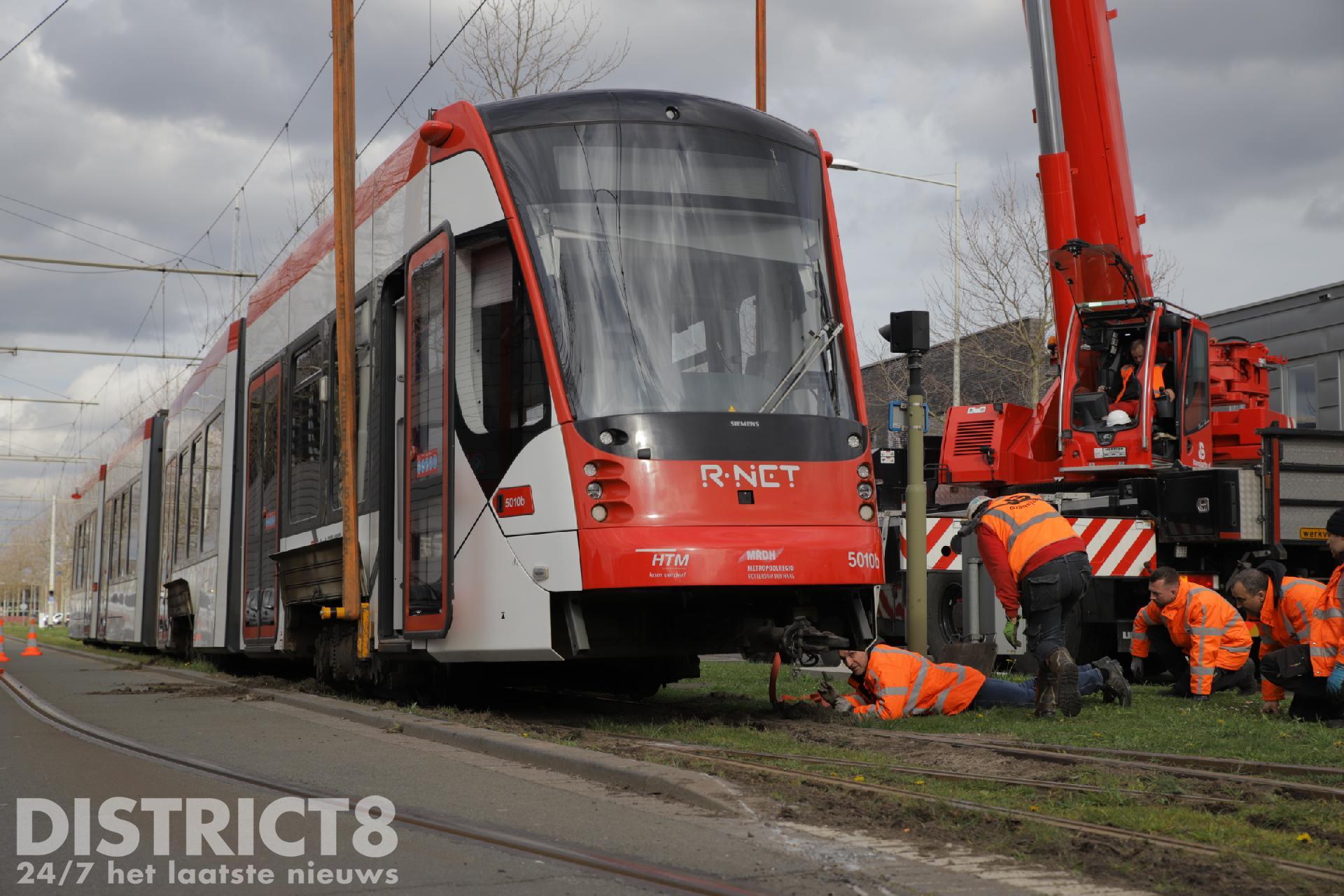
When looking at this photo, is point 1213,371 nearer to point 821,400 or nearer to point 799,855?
point 821,400

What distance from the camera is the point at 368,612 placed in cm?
1053

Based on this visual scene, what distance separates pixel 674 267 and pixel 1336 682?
14.9 ft

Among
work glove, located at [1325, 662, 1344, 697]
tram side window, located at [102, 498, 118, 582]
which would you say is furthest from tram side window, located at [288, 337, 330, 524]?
tram side window, located at [102, 498, 118, 582]

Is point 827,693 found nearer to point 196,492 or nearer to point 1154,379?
point 1154,379

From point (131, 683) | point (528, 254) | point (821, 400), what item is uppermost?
point (528, 254)

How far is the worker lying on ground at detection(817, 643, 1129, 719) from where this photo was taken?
9234 millimetres

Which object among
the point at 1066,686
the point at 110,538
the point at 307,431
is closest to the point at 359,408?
the point at 307,431

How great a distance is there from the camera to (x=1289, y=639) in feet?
31.2

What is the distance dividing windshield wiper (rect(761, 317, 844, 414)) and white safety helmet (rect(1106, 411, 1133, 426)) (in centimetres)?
516

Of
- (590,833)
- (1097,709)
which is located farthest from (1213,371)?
(590,833)

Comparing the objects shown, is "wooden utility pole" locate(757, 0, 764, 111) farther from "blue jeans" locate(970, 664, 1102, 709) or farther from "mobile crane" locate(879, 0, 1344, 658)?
"blue jeans" locate(970, 664, 1102, 709)

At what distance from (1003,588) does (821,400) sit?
171cm

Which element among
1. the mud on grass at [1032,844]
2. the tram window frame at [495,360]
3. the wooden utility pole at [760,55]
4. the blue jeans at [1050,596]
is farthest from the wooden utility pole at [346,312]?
the wooden utility pole at [760,55]

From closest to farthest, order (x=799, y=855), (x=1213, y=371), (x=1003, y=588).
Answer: (x=799, y=855), (x=1003, y=588), (x=1213, y=371)
